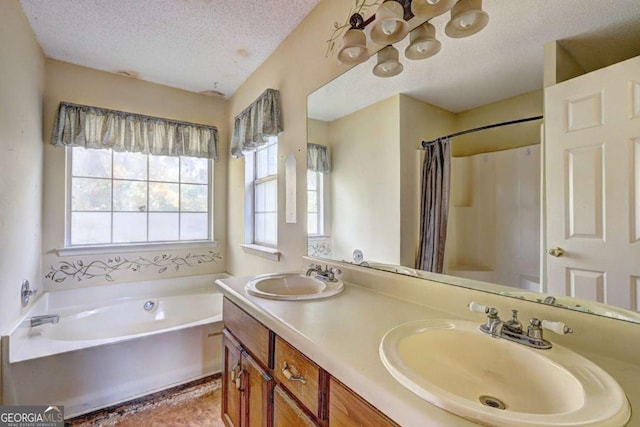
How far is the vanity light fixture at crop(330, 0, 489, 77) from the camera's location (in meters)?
1.00

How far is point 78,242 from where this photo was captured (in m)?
2.43

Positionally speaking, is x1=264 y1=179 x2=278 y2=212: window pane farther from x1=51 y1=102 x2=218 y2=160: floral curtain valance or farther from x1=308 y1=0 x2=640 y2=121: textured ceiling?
x1=308 y1=0 x2=640 y2=121: textured ceiling

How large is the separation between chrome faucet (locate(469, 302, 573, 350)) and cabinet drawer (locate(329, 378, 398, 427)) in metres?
0.39

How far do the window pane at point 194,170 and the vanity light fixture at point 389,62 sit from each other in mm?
2275

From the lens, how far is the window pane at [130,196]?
102 inches

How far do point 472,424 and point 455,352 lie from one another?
1.18 feet

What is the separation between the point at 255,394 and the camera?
3.71ft

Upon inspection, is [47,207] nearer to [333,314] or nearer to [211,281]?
[211,281]

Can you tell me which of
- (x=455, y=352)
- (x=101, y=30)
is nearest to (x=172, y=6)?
(x=101, y=30)

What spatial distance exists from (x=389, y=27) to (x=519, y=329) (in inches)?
45.8

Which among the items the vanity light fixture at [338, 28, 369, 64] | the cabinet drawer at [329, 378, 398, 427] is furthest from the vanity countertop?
the vanity light fixture at [338, 28, 369, 64]

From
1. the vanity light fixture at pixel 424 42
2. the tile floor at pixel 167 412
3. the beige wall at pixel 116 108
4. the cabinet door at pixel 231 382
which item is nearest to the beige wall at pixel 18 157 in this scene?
the beige wall at pixel 116 108

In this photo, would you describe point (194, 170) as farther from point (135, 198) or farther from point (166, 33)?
point (166, 33)

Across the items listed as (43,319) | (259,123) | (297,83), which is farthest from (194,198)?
(297,83)
